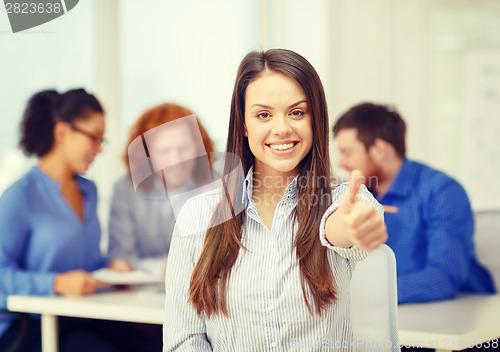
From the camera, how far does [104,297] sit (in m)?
1.53

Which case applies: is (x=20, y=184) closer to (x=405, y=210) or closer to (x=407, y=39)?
(x=405, y=210)

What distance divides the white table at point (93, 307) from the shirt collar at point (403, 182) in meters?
0.71

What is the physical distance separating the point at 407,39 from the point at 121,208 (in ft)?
6.03

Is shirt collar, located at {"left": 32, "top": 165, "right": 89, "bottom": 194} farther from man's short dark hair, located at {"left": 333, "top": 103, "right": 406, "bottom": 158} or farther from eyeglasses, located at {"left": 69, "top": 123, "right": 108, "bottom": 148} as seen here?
man's short dark hair, located at {"left": 333, "top": 103, "right": 406, "bottom": 158}

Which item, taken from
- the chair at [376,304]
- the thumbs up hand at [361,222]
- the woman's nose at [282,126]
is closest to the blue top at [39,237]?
the chair at [376,304]

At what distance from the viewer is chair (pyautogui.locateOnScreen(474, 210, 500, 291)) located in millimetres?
1833

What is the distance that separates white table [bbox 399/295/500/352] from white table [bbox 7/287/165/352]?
0.57 metres

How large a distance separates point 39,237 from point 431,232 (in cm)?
110

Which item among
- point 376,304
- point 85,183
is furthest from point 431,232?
point 85,183

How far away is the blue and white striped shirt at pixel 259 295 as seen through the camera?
93 centimetres

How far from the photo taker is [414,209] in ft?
5.24

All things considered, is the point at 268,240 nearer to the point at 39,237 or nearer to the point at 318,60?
the point at 39,237

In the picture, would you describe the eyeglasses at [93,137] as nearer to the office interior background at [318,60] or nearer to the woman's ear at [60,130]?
the woman's ear at [60,130]

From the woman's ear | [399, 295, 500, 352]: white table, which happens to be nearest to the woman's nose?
[399, 295, 500, 352]: white table
